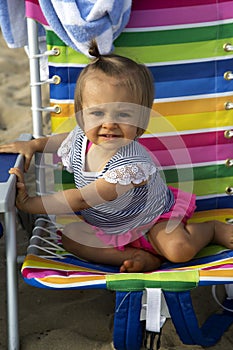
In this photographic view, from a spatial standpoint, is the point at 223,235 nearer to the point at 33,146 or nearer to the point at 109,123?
the point at 109,123

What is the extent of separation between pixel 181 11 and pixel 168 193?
724 millimetres

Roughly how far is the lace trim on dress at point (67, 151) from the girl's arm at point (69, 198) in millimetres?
246

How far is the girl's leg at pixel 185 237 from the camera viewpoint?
235 cm

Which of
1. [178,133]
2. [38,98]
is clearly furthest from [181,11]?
[38,98]

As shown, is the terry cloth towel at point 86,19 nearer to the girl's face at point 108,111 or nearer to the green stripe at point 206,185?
the girl's face at point 108,111

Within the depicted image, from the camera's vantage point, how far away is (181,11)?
270cm

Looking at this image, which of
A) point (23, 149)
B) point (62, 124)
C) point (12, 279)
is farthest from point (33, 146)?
point (12, 279)

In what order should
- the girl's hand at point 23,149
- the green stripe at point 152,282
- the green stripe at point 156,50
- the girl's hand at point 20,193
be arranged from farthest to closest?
the green stripe at point 156,50 → the girl's hand at point 23,149 → the girl's hand at point 20,193 → the green stripe at point 152,282

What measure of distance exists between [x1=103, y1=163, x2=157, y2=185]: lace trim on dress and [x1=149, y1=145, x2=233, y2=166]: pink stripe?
1.48ft

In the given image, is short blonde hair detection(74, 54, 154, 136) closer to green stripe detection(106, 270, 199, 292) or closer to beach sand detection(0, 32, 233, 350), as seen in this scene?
green stripe detection(106, 270, 199, 292)

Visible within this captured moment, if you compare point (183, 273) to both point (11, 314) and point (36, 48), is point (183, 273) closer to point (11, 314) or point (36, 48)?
point (11, 314)

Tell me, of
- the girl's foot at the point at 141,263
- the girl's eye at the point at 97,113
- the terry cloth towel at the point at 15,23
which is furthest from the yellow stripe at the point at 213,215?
the terry cloth towel at the point at 15,23

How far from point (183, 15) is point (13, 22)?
66 centimetres

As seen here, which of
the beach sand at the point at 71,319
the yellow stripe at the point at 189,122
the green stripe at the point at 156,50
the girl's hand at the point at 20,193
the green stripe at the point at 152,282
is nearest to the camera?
the green stripe at the point at 152,282
